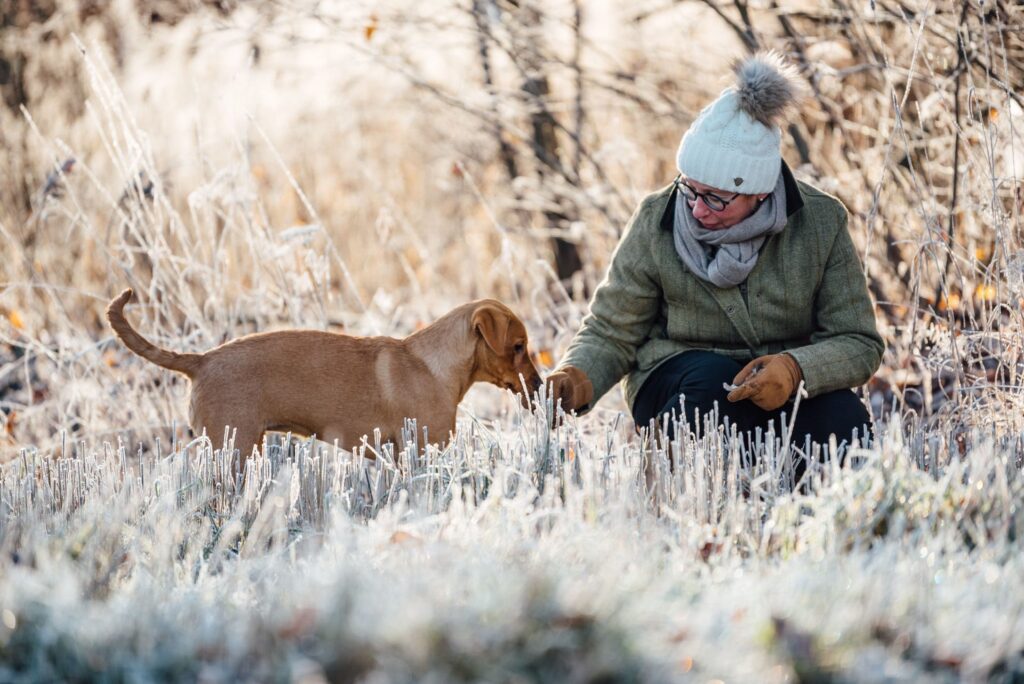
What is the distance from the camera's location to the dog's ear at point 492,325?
14.1 ft

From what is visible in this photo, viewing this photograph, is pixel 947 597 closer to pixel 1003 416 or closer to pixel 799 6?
pixel 1003 416

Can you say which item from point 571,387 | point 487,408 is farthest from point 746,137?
point 487,408

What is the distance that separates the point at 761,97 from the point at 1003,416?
4.49 feet

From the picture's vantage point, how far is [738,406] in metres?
3.97

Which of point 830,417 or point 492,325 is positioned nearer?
point 830,417

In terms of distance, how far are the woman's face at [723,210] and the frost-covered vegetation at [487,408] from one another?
0.69 m

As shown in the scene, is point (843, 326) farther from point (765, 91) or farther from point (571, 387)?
point (571, 387)

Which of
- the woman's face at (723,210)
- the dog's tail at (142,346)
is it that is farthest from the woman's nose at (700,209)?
the dog's tail at (142,346)

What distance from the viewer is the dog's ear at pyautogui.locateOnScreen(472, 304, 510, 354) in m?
4.29

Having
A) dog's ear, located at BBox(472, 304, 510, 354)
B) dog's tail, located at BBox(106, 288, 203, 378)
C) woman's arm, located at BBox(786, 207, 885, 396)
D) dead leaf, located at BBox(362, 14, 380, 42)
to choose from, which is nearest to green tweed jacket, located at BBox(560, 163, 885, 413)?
woman's arm, located at BBox(786, 207, 885, 396)

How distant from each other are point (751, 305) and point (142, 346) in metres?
2.06

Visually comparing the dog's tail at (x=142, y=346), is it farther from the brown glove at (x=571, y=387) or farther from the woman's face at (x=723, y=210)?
the woman's face at (x=723, y=210)

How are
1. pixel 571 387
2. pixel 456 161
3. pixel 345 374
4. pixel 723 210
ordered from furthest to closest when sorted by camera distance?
pixel 456 161, pixel 345 374, pixel 571 387, pixel 723 210

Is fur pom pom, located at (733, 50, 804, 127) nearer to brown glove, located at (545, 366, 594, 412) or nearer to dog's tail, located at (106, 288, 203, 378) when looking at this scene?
brown glove, located at (545, 366, 594, 412)
